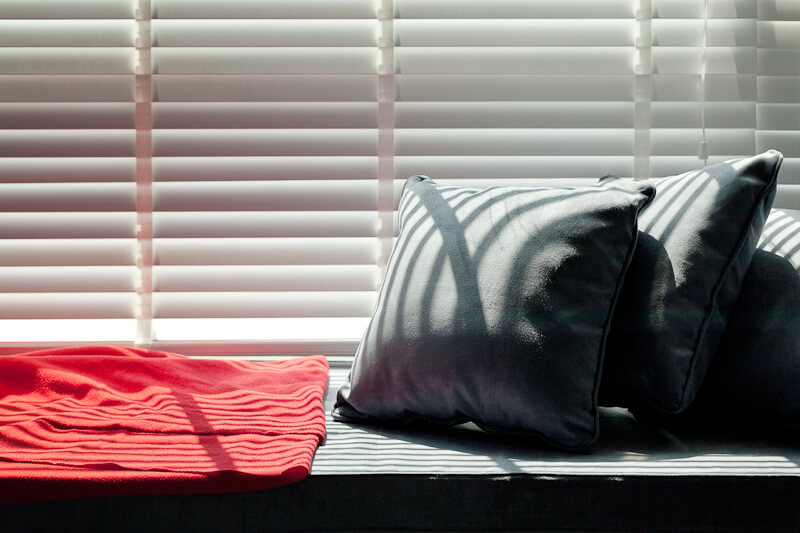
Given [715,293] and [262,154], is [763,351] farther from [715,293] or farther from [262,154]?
[262,154]

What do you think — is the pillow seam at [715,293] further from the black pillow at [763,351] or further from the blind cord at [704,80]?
the blind cord at [704,80]

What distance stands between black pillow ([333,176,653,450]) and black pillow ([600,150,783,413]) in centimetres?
7

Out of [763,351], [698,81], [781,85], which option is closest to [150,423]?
[763,351]

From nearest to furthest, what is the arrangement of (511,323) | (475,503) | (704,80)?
(475,503) → (511,323) → (704,80)

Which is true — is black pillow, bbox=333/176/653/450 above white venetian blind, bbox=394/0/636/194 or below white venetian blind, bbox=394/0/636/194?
below

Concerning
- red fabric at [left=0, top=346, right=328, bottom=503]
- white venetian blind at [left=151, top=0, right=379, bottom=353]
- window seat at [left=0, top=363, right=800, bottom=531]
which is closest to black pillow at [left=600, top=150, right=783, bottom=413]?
window seat at [left=0, top=363, right=800, bottom=531]

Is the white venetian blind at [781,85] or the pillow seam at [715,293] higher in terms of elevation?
the white venetian blind at [781,85]

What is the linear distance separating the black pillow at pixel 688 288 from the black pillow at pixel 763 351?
0.03 meters

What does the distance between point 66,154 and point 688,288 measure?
1.63 meters

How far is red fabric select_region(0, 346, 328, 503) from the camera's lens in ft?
3.34

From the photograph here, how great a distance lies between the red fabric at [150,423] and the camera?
1.02 meters

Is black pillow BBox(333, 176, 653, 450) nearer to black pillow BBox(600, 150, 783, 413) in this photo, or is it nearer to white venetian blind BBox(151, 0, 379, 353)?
black pillow BBox(600, 150, 783, 413)

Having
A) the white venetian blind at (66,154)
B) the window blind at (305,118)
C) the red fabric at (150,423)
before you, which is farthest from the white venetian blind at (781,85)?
the white venetian blind at (66,154)

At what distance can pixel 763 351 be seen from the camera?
3.92 ft
